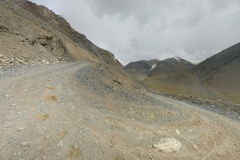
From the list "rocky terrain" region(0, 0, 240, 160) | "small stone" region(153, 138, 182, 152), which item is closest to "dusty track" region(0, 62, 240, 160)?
"rocky terrain" region(0, 0, 240, 160)

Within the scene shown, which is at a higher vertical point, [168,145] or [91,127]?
[168,145]

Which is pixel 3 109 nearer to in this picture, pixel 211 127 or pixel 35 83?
pixel 35 83

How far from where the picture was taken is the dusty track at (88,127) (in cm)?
880

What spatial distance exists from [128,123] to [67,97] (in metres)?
4.37

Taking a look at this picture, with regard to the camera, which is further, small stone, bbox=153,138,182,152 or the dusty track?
small stone, bbox=153,138,182,152

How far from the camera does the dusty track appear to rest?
28.9ft

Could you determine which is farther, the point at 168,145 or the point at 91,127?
the point at 91,127

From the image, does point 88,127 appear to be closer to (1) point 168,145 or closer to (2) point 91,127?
(2) point 91,127

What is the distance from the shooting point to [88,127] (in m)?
10.8

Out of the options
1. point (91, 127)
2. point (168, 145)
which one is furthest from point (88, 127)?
point (168, 145)

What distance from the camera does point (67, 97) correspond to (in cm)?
1377

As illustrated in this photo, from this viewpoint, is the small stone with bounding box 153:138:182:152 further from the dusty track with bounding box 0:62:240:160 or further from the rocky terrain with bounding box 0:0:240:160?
the dusty track with bounding box 0:62:240:160

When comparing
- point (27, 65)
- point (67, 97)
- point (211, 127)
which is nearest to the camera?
point (67, 97)

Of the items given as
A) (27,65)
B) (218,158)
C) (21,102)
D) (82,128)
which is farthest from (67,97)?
(27,65)
